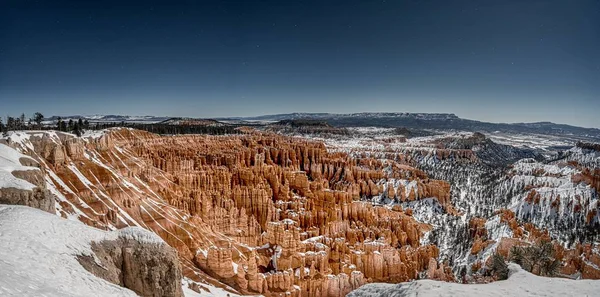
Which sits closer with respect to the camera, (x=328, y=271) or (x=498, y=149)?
(x=328, y=271)

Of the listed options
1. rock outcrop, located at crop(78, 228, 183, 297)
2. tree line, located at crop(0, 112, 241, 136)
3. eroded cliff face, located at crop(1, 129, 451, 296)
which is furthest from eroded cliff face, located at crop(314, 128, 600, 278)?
tree line, located at crop(0, 112, 241, 136)

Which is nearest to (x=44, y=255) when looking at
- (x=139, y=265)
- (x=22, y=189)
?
(x=139, y=265)

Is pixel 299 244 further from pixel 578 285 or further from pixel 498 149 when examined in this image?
pixel 498 149

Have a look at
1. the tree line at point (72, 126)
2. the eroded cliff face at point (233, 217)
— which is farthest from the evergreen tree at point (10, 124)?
the eroded cliff face at point (233, 217)

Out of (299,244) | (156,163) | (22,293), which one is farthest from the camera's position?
(156,163)

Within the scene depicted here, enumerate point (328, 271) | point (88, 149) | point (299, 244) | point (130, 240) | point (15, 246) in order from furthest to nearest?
point (88, 149)
point (299, 244)
point (328, 271)
point (130, 240)
point (15, 246)

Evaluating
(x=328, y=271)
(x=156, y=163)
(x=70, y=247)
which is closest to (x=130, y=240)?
(x=70, y=247)
